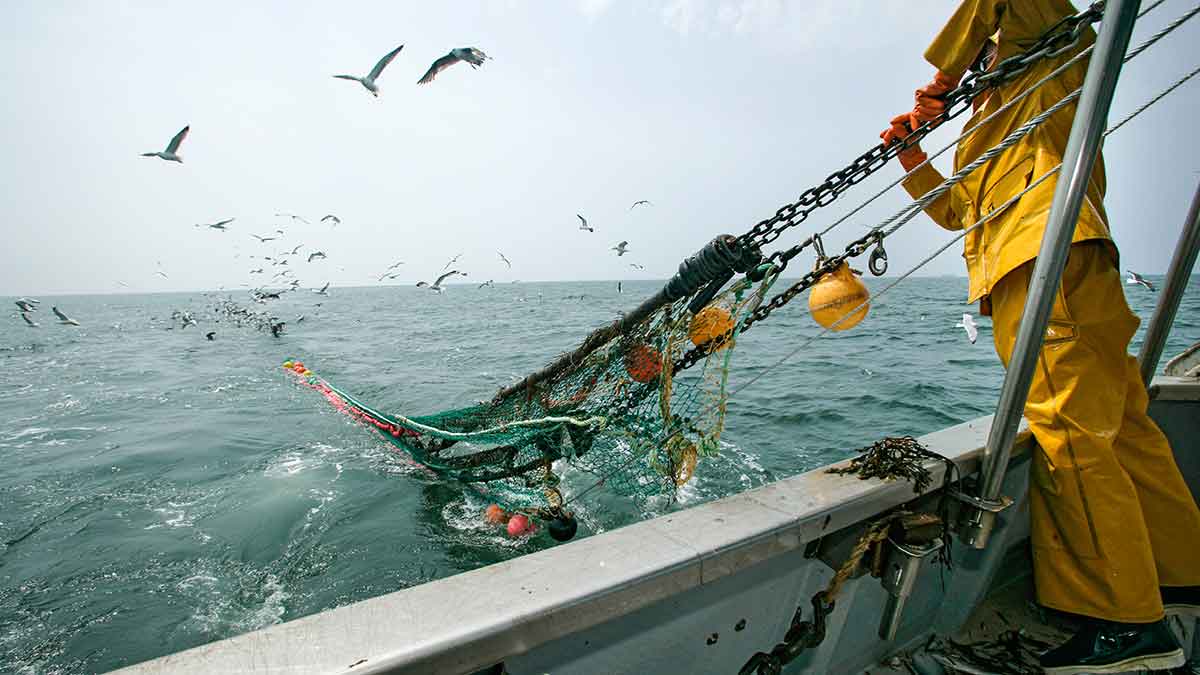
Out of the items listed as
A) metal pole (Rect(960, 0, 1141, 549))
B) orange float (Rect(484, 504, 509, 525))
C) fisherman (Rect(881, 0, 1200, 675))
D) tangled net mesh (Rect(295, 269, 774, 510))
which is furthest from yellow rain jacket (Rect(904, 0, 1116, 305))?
orange float (Rect(484, 504, 509, 525))

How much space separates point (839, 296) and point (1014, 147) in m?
0.94

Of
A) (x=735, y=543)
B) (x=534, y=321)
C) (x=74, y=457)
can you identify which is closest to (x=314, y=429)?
(x=74, y=457)

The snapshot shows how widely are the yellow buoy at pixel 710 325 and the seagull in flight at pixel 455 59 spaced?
24.6ft

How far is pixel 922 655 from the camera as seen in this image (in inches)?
89.7

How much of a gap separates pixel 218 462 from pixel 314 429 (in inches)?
64.5

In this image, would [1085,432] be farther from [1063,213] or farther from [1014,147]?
[1014,147]

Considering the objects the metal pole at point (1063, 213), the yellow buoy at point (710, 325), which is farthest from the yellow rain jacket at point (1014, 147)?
the yellow buoy at point (710, 325)

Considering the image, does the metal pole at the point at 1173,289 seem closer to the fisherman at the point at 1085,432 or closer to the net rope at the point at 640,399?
the fisherman at the point at 1085,432

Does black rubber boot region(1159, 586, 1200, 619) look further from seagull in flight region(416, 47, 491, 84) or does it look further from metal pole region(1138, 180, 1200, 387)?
seagull in flight region(416, 47, 491, 84)

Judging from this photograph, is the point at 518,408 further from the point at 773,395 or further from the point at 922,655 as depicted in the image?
the point at 773,395

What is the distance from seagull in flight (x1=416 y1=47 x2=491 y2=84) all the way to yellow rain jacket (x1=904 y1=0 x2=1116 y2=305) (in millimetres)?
7691

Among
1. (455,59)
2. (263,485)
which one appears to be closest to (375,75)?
(455,59)

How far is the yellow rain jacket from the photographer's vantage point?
1.96 m

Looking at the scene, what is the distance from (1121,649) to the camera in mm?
1837
